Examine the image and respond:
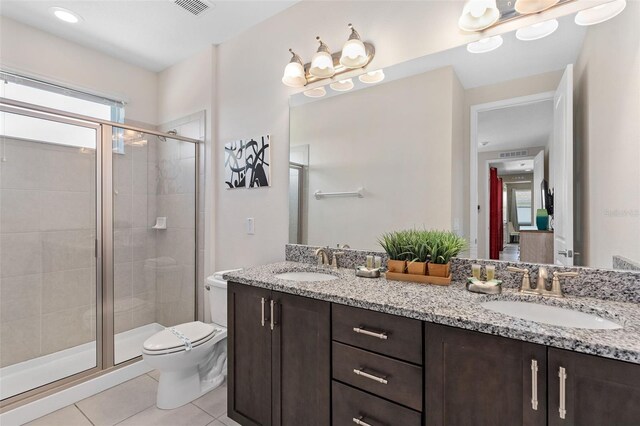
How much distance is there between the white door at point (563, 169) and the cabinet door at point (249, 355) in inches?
51.3

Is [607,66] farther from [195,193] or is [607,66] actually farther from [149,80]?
[149,80]

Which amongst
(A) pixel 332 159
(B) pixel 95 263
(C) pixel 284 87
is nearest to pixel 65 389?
(B) pixel 95 263

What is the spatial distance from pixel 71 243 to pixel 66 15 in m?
1.64

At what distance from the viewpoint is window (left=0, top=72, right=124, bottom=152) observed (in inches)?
82.6

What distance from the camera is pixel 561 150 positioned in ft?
4.24

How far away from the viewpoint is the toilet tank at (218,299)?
7.17 ft

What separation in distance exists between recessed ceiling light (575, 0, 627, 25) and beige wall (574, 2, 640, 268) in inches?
0.9

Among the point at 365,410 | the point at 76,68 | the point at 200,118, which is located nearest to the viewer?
the point at 365,410

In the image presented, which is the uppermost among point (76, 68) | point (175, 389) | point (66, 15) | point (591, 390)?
point (66, 15)

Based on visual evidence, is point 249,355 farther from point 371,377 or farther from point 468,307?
point 468,307

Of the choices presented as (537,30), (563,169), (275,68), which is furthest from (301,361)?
(275,68)

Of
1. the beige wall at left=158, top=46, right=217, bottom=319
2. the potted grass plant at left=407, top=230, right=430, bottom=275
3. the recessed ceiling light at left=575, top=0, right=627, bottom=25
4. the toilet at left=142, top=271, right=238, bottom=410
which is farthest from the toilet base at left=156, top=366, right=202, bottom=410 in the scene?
the recessed ceiling light at left=575, top=0, right=627, bottom=25

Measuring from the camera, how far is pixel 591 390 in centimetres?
77

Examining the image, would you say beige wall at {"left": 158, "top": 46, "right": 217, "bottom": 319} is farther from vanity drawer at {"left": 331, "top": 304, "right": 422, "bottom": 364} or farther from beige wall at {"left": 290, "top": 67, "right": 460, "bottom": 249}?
vanity drawer at {"left": 331, "top": 304, "right": 422, "bottom": 364}
